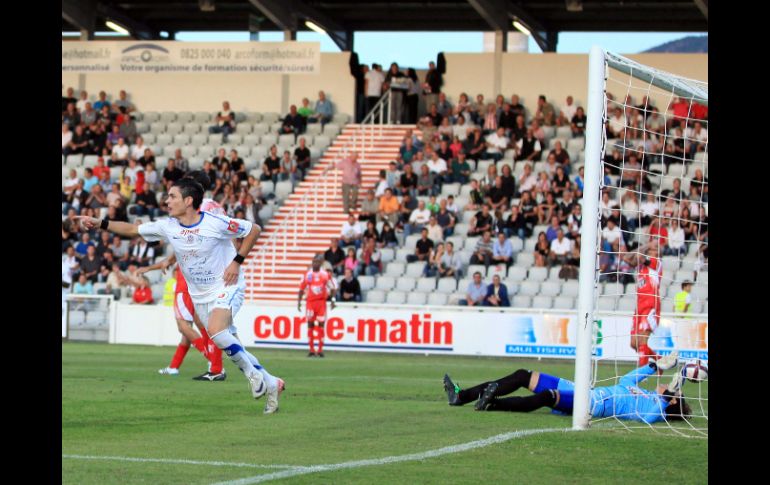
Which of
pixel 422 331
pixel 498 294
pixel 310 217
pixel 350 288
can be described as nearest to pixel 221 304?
pixel 422 331

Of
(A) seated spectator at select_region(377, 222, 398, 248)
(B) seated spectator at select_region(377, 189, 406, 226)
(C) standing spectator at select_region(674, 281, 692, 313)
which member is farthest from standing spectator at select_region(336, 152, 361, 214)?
(C) standing spectator at select_region(674, 281, 692, 313)

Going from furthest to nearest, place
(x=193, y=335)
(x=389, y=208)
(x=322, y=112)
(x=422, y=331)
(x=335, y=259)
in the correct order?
(x=322, y=112)
(x=389, y=208)
(x=335, y=259)
(x=422, y=331)
(x=193, y=335)

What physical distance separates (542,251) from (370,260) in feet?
13.0

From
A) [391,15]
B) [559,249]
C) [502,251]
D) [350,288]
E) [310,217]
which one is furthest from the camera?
[391,15]

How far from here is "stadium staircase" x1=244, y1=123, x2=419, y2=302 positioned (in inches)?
1175

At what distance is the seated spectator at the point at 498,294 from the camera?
2491cm

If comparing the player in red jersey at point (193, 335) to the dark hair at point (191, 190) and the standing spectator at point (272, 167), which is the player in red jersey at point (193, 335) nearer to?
the dark hair at point (191, 190)

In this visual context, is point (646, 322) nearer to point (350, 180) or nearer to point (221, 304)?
point (221, 304)

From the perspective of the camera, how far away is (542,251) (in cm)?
2694

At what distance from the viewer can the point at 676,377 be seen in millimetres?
10852

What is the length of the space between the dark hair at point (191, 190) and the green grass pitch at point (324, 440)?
1.95m
